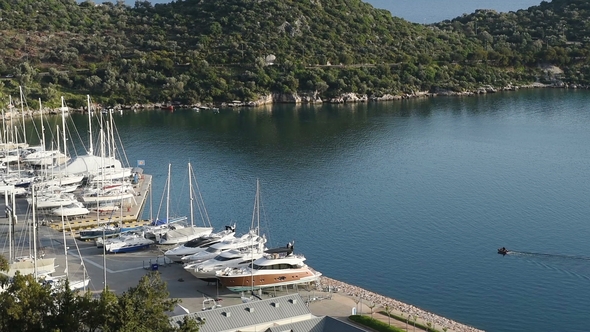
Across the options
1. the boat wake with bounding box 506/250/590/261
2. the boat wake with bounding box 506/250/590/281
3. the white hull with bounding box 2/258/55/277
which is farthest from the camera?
the boat wake with bounding box 506/250/590/261

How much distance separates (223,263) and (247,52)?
93027mm

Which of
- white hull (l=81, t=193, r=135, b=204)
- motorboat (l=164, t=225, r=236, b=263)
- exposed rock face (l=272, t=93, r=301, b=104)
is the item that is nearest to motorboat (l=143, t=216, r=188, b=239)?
motorboat (l=164, t=225, r=236, b=263)

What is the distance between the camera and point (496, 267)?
4294cm

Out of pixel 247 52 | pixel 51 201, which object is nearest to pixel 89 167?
pixel 51 201

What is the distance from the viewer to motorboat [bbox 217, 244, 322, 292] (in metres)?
36.7

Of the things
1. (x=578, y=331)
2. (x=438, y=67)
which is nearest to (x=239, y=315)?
(x=578, y=331)

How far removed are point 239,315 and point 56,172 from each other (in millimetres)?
33181

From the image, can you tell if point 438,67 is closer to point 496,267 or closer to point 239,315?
point 496,267

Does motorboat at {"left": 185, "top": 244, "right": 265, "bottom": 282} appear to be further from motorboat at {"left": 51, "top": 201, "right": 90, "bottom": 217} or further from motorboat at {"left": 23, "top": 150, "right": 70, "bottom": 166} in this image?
motorboat at {"left": 23, "top": 150, "right": 70, "bottom": 166}

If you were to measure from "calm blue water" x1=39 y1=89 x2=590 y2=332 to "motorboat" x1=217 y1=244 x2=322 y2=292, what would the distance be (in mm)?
4330

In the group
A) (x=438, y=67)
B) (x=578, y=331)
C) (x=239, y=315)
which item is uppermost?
(x=438, y=67)

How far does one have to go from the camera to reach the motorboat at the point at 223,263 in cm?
3703

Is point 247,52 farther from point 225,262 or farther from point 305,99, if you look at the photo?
point 225,262

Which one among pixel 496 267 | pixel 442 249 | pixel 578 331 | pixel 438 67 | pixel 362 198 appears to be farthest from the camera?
pixel 438 67
